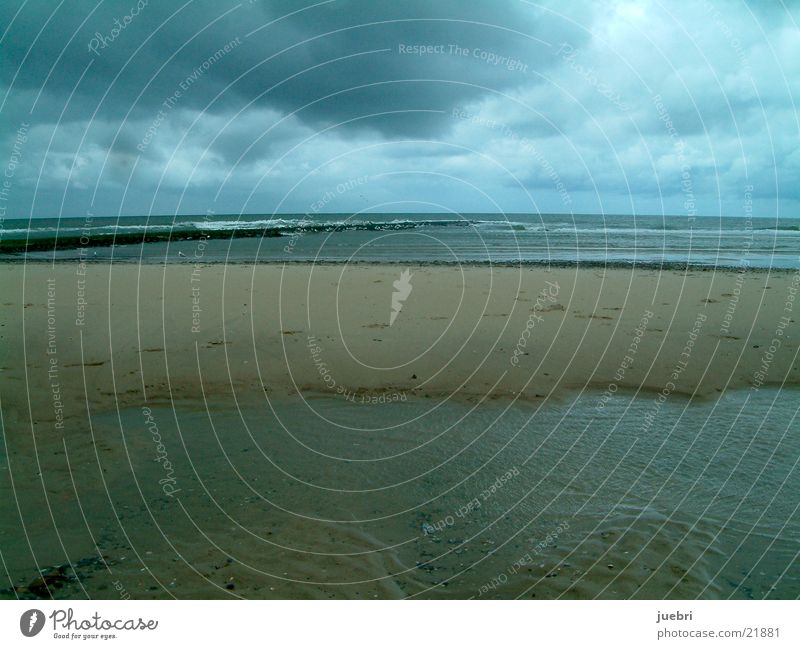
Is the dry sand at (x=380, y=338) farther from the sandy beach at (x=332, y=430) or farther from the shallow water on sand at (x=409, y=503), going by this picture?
the shallow water on sand at (x=409, y=503)

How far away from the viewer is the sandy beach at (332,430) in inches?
190

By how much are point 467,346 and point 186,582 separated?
722 centimetres

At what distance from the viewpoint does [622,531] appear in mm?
5312

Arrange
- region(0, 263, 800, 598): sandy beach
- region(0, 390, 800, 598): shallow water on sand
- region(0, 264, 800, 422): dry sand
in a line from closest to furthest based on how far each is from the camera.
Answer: region(0, 390, 800, 598): shallow water on sand → region(0, 263, 800, 598): sandy beach → region(0, 264, 800, 422): dry sand
